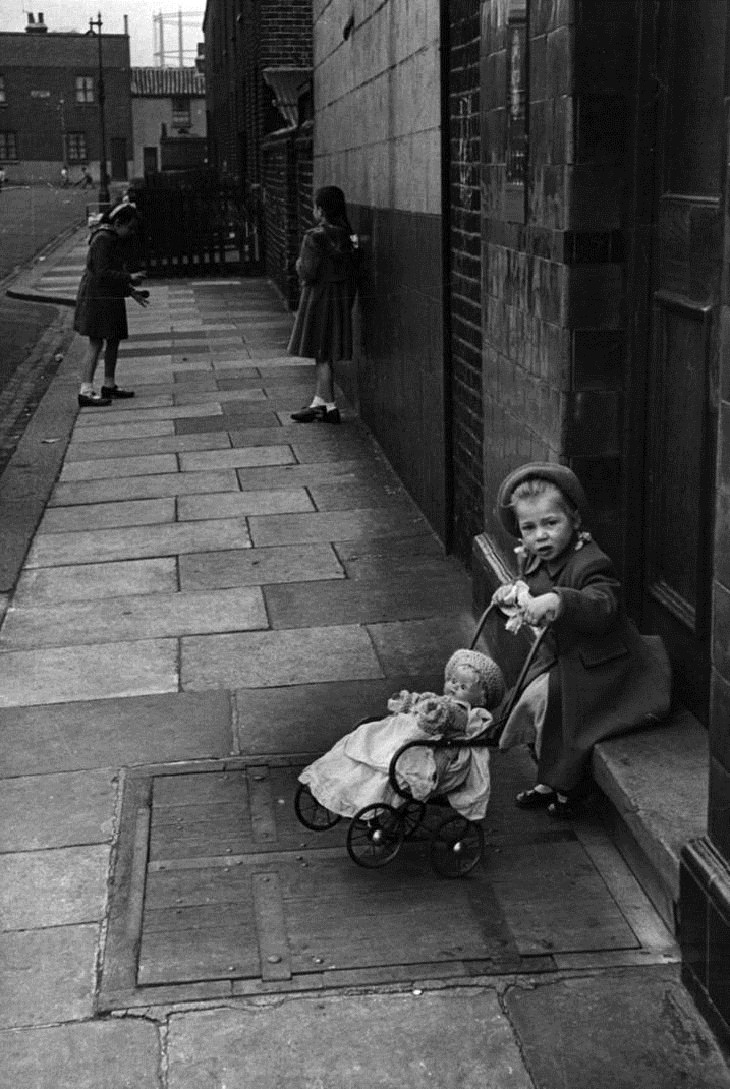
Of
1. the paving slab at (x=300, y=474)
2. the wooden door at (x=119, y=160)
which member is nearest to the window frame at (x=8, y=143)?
the wooden door at (x=119, y=160)

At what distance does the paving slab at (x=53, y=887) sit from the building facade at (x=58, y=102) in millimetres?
106075

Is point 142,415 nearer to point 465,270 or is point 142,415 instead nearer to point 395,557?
point 395,557

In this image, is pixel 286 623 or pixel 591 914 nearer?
pixel 591 914

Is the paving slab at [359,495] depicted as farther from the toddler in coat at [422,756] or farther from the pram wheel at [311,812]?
the toddler in coat at [422,756]

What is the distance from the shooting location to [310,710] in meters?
5.99

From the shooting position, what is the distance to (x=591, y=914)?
4320 millimetres

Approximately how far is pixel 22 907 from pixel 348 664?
7.77 feet

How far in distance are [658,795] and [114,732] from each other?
7.63 ft

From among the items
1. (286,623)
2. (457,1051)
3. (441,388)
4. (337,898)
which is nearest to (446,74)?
(441,388)

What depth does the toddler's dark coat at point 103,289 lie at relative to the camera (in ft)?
44.2

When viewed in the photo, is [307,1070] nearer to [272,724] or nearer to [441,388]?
[272,724]

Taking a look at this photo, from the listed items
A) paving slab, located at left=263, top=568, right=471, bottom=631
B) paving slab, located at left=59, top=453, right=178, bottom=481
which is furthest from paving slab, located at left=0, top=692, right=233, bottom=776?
paving slab, located at left=59, top=453, right=178, bottom=481

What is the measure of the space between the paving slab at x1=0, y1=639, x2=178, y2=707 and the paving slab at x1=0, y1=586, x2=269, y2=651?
14 cm

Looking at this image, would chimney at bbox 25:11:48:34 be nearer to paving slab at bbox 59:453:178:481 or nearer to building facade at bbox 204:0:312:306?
building facade at bbox 204:0:312:306
